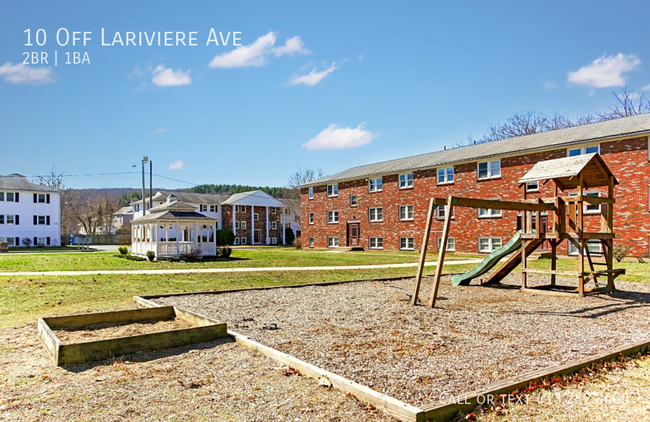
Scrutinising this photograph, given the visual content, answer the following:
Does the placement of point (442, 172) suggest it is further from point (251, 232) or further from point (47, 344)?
point (251, 232)

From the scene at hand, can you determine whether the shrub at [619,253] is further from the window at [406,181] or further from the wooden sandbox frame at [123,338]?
the wooden sandbox frame at [123,338]

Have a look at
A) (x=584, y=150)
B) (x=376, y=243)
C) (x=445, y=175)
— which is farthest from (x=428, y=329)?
(x=376, y=243)

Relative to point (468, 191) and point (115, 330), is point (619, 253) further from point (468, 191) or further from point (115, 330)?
point (115, 330)

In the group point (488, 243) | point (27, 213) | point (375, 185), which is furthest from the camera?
point (27, 213)

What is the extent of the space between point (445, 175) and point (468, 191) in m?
2.31

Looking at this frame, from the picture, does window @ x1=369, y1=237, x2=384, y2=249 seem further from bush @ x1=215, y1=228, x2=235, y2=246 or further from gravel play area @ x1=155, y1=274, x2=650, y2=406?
gravel play area @ x1=155, y1=274, x2=650, y2=406

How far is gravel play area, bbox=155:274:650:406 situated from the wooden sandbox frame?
0.62m

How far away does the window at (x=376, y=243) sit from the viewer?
37.0 metres

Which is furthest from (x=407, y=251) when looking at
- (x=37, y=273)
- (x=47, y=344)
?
(x=47, y=344)

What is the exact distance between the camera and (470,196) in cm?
3019

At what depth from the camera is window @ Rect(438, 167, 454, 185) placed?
32.0m

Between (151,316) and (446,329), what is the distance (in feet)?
16.9

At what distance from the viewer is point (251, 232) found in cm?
6406

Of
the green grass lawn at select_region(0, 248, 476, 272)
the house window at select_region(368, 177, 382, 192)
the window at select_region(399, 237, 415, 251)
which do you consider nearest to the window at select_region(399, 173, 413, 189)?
the house window at select_region(368, 177, 382, 192)
